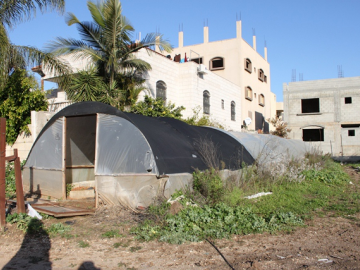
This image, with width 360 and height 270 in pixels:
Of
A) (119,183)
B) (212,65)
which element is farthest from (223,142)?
(212,65)

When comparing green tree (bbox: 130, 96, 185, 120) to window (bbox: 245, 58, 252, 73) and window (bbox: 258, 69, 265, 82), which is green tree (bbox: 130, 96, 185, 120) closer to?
window (bbox: 245, 58, 252, 73)

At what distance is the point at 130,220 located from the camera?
7.01 meters

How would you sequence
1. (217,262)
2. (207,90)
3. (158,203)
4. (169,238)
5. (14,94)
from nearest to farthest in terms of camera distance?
(217,262)
(169,238)
(158,203)
(14,94)
(207,90)

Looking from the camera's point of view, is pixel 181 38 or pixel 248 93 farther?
pixel 181 38

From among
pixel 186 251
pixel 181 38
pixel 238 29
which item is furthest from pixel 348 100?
pixel 186 251

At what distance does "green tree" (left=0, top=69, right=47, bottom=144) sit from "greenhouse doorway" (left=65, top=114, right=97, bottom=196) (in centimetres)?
398

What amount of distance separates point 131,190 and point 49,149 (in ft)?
12.5

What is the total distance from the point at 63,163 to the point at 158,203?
3777 mm

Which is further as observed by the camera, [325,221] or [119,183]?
[119,183]

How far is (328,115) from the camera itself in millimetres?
31516

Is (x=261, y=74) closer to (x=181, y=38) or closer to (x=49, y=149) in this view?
(x=181, y=38)

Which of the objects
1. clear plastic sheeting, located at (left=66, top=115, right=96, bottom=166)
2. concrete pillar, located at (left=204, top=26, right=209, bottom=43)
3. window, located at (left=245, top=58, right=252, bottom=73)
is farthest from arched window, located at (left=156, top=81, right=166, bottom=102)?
concrete pillar, located at (left=204, top=26, right=209, bottom=43)

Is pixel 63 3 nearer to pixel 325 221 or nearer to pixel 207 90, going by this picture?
pixel 325 221

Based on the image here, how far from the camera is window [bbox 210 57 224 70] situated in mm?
30062
